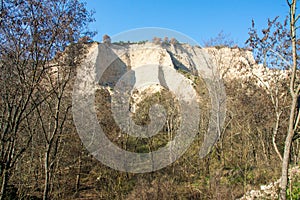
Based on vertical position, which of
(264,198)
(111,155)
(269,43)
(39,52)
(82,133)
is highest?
(269,43)

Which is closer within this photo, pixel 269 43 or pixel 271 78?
pixel 269 43

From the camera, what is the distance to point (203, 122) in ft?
52.4

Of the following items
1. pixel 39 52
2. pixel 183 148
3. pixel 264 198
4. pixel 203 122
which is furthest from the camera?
pixel 203 122

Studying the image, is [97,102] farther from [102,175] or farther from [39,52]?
[39,52]

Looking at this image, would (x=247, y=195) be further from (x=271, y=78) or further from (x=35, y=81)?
(x=35, y=81)

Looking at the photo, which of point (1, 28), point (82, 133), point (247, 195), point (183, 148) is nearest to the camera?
point (1, 28)

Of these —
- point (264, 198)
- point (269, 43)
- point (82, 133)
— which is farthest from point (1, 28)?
point (82, 133)

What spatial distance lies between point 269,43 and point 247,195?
154 inches

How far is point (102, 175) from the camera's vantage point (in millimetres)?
11992

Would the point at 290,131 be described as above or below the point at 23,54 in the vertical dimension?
below

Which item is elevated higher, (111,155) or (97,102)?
(97,102)

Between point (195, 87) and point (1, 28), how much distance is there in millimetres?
13920

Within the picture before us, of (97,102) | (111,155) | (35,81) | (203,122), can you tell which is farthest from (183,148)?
(35,81)

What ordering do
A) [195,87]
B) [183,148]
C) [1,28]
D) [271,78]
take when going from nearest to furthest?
[1,28], [271,78], [183,148], [195,87]
